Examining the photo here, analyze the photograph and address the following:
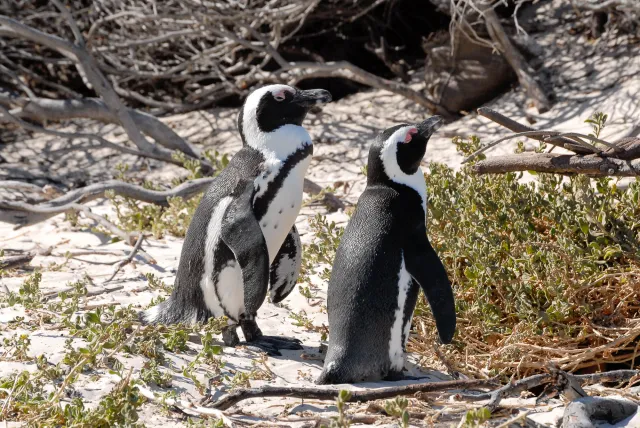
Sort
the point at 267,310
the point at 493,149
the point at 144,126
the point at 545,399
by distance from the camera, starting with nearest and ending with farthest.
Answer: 1. the point at 545,399
2. the point at 267,310
3. the point at 493,149
4. the point at 144,126

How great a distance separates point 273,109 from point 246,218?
19.4 inches

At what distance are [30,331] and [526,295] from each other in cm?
198

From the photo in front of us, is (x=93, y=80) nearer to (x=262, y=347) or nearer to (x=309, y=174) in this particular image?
(x=309, y=174)

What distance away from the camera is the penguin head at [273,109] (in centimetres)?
340

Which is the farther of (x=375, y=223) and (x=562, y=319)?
(x=562, y=319)

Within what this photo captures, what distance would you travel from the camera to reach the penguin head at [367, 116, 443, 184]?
9.87 feet

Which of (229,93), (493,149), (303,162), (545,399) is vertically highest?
(229,93)

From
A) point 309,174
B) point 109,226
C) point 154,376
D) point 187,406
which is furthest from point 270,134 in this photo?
point 309,174

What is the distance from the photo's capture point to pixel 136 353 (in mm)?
3010

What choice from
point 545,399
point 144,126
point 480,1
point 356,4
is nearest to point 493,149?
point 480,1

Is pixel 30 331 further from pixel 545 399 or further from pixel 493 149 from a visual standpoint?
pixel 493 149

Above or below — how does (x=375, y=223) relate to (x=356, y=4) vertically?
below

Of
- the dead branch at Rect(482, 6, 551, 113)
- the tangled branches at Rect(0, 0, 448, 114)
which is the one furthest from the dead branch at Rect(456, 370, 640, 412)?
the tangled branches at Rect(0, 0, 448, 114)

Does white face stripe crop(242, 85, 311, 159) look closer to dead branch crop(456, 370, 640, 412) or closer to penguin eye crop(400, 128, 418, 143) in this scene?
penguin eye crop(400, 128, 418, 143)
